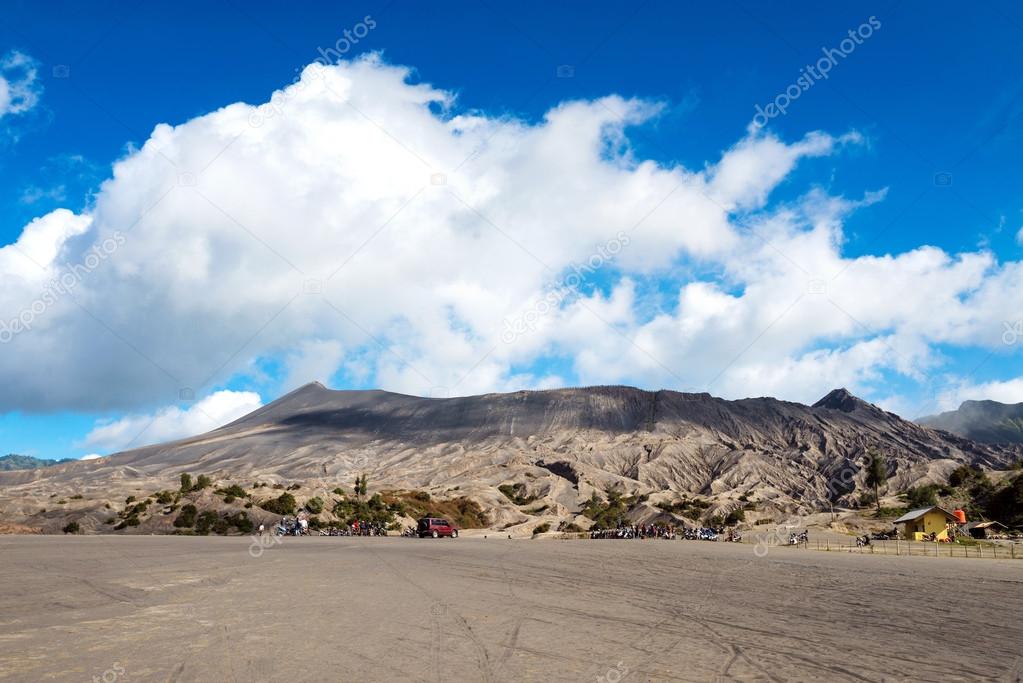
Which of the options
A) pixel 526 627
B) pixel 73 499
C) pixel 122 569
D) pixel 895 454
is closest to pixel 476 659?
pixel 526 627

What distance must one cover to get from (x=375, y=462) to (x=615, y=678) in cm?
17915

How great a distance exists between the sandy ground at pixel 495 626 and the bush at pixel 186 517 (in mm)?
45109

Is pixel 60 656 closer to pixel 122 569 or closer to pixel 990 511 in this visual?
pixel 122 569

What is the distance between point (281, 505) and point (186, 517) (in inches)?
391

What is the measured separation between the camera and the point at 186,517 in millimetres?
64250

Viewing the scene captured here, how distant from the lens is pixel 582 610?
13.9 meters

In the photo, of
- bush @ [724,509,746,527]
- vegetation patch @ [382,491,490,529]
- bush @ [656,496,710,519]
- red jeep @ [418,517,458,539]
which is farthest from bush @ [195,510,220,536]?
bush @ [724,509,746,527]

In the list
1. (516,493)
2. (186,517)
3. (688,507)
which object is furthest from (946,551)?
(516,493)

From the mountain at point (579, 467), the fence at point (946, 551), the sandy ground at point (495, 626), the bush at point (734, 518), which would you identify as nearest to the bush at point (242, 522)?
the mountain at point (579, 467)

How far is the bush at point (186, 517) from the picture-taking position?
2501 inches

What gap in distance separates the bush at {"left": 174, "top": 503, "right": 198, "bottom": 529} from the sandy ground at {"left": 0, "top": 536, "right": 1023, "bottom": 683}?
148 feet

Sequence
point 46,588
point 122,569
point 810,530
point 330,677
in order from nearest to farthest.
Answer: point 330,677 → point 46,588 → point 122,569 → point 810,530

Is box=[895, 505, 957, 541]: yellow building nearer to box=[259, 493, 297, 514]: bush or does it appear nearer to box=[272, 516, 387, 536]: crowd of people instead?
box=[272, 516, 387, 536]: crowd of people

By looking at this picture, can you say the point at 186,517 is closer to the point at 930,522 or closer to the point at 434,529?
the point at 434,529
